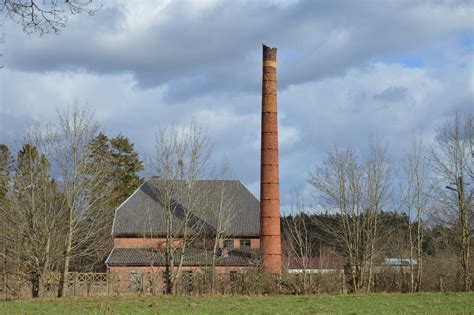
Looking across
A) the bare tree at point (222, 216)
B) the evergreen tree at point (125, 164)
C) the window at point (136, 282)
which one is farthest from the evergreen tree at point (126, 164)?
the window at point (136, 282)

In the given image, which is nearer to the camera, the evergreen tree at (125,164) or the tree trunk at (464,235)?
the tree trunk at (464,235)

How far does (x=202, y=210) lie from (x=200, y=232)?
2.00 m

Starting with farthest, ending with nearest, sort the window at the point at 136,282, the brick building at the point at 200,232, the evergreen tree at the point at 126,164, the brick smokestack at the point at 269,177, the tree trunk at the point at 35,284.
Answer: the evergreen tree at the point at 126,164
the brick building at the point at 200,232
the brick smokestack at the point at 269,177
the window at the point at 136,282
the tree trunk at the point at 35,284

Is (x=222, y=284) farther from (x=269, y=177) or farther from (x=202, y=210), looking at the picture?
(x=202, y=210)

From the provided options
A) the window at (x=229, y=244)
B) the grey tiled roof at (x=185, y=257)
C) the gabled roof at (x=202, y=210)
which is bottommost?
the grey tiled roof at (x=185, y=257)

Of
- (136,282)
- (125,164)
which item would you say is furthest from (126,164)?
(136,282)

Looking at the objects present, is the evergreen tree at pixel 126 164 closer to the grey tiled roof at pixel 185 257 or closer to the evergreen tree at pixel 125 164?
the evergreen tree at pixel 125 164

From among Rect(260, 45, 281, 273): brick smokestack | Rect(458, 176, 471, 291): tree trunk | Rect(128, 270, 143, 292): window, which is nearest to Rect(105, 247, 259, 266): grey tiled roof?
Rect(260, 45, 281, 273): brick smokestack

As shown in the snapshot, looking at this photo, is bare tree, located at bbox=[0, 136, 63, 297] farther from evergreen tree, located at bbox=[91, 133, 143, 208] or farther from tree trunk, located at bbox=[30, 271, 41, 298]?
evergreen tree, located at bbox=[91, 133, 143, 208]

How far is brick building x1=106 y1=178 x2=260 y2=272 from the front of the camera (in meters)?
46.2

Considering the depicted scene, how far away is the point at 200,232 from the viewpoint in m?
44.7

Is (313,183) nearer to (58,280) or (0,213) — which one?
(58,280)

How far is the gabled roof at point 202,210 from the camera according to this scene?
47312 millimetres

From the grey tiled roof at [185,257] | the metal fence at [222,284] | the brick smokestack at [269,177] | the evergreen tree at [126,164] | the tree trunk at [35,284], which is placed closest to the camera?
the tree trunk at [35,284]
